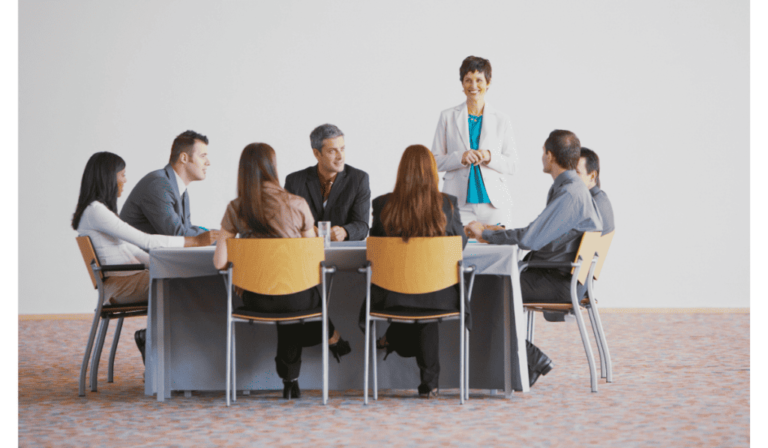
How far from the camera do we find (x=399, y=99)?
289 inches

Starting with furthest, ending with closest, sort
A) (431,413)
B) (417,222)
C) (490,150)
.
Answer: (490,150) < (417,222) < (431,413)

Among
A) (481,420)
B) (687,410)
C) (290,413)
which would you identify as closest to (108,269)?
(290,413)

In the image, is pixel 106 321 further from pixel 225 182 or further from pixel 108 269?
pixel 225 182

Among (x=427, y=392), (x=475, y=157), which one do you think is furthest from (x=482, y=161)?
(x=427, y=392)

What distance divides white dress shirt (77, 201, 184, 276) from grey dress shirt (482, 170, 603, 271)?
172cm

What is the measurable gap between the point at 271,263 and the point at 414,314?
0.67 meters

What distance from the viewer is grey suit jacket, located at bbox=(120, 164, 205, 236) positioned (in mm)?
3918

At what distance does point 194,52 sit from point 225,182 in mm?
1416

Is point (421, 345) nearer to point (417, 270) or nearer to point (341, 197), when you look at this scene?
point (417, 270)

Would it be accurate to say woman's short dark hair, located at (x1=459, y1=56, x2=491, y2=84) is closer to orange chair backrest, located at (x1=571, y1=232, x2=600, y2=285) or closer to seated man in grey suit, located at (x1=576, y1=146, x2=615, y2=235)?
seated man in grey suit, located at (x1=576, y1=146, x2=615, y2=235)

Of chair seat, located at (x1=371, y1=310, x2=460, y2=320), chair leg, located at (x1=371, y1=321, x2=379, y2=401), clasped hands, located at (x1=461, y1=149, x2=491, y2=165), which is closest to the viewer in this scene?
chair seat, located at (x1=371, y1=310, x2=460, y2=320)

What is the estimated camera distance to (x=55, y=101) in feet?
24.0

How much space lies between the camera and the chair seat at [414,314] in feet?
10.1

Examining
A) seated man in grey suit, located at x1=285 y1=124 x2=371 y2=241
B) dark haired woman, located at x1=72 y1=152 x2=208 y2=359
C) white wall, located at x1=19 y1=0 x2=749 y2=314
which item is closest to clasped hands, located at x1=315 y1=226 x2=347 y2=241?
seated man in grey suit, located at x1=285 y1=124 x2=371 y2=241
